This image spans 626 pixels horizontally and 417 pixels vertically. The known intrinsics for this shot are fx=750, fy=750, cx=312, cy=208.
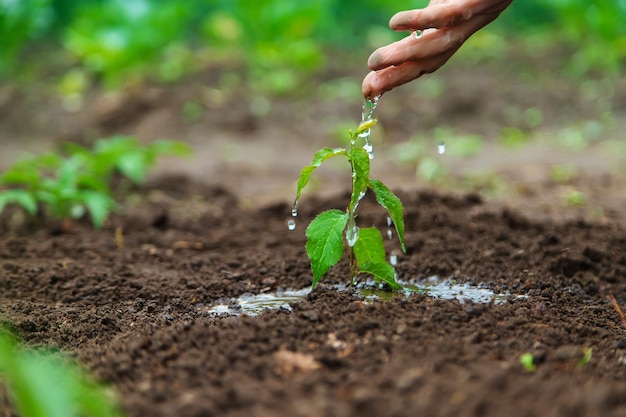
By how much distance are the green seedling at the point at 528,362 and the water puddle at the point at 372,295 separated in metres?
0.58

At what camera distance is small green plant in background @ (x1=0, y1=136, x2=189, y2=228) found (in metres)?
3.75

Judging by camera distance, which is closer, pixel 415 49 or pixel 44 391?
pixel 44 391

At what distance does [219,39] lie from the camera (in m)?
8.70

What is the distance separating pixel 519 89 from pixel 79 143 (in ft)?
14.4

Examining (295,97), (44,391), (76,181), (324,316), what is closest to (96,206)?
(76,181)

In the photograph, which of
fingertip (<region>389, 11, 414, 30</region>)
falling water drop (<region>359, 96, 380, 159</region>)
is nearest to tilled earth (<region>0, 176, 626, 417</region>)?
falling water drop (<region>359, 96, 380, 159</region>)

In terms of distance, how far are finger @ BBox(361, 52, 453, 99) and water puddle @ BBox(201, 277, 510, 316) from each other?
2.19 ft

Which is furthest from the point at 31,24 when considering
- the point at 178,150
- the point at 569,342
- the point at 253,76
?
the point at 569,342

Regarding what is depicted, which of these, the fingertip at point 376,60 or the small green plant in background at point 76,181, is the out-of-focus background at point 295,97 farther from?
the fingertip at point 376,60

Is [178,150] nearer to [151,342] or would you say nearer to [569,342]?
[151,342]

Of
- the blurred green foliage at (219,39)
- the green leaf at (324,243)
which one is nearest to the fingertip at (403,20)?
the green leaf at (324,243)

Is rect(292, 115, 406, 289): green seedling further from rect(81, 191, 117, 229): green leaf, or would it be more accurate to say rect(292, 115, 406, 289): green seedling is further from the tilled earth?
rect(81, 191, 117, 229): green leaf

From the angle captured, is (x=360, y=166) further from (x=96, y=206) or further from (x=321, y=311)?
(x=96, y=206)

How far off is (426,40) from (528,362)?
3.53ft
